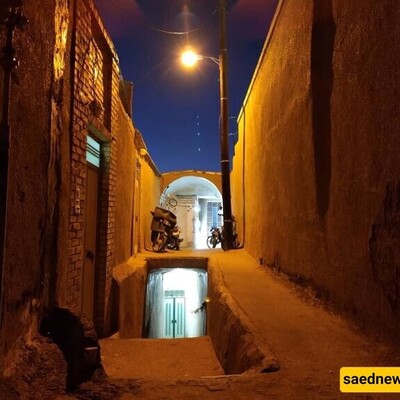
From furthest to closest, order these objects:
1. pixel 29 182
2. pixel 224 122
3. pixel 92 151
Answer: pixel 224 122
pixel 92 151
pixel 29 182

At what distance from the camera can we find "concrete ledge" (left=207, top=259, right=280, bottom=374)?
2.69m

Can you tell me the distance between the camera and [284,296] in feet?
15.7

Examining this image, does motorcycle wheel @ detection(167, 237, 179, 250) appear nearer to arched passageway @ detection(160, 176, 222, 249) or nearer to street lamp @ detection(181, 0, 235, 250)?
street lamp @ detection(181, 0, 235, 250)

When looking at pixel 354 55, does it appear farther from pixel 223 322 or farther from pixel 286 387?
pixel 223 322

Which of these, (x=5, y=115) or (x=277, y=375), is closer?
(x=5, y=115)

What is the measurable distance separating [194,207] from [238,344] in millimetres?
19417

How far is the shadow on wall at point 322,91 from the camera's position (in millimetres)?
3841

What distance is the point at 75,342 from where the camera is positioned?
110 inches

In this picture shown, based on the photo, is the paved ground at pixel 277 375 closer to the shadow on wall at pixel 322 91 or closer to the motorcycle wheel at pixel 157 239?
the shadow on wall at pixel 322 91

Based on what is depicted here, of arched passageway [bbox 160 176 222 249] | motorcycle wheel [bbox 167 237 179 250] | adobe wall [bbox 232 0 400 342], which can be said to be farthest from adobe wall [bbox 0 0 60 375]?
arched passageway [bbox 160 176 222 249]

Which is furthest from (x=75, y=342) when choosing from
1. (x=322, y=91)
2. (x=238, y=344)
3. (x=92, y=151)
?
(x=322, y=91)

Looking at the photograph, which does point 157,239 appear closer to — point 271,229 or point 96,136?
point 271,229

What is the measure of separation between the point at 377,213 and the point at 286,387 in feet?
4.65

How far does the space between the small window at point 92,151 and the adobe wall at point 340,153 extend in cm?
270
